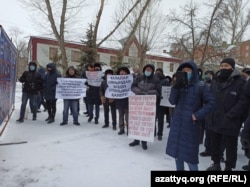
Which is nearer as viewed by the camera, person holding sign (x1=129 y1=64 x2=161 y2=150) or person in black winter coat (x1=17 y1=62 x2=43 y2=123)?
person holding sign (x1=129 y1=64 x2=161 y2=150)

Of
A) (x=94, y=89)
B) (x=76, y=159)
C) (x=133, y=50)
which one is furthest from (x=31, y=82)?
(x=133, y=50)

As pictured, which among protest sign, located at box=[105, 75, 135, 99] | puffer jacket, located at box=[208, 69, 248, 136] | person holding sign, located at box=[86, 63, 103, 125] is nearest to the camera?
puffer jacket, located at box=[208, 69, 248, 136]

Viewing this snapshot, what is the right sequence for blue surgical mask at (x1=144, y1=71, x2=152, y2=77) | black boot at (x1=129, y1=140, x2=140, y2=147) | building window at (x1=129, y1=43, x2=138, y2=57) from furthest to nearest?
building window at (x1=129, y1=43, x2=138, y2=57) < black boot at (x1=129, y1=140, x2=140, y2=147) < blue surgical mask at (x1=144, y1=71, x2=152, y2=77)

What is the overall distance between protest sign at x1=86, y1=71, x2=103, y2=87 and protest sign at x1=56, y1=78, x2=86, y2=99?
0.85 feet

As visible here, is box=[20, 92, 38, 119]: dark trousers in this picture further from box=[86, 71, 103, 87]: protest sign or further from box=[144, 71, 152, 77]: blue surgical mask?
box=[144, 71, 152, 77]: blue surgical mask

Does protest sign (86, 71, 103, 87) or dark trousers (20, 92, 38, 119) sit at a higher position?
protest sign (86, 71, 103, 87)

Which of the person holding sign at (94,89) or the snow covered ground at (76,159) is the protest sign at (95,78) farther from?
the snow covered ground at (76,159)

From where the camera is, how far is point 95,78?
9.31 metres

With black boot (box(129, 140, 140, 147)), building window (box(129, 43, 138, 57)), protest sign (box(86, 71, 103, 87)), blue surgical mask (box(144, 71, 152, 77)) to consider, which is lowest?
black boot (box(129, 140, 140, 147))

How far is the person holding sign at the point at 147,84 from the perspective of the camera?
21.3 ft

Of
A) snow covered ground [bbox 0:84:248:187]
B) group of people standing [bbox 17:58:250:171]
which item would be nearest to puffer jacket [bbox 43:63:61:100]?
snow covered ground [bbox 0:84:248:187]

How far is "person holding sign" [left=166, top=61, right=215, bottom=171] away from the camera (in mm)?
4359

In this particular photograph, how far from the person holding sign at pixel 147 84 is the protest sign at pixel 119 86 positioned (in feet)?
3.50

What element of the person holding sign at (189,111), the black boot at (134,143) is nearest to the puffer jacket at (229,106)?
the person holding sign at (189,111)
